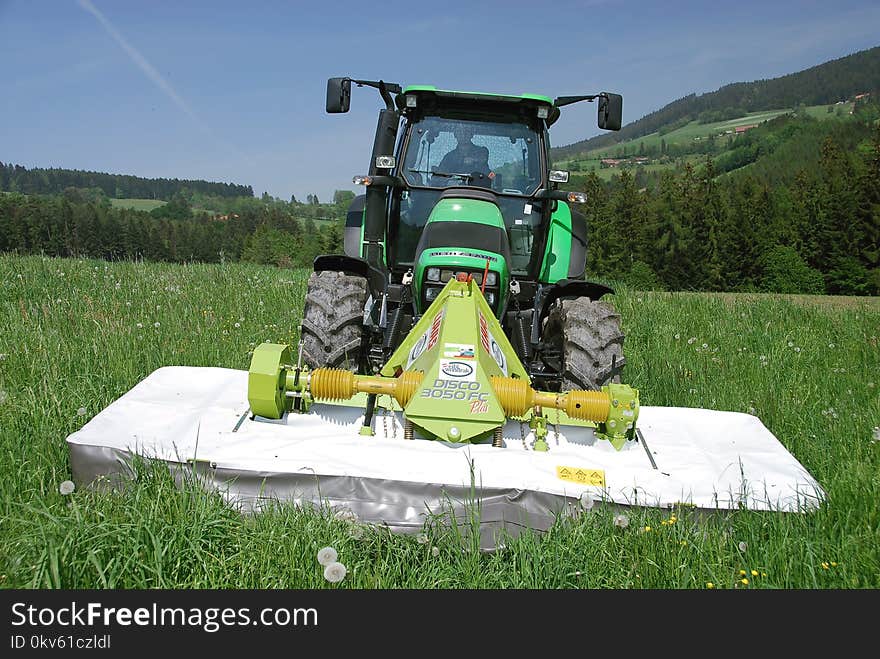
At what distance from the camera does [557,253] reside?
5.21m

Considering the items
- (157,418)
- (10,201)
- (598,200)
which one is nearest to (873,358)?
(157,418)

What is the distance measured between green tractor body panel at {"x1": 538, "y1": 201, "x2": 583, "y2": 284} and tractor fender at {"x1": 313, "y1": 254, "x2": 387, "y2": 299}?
1345mm

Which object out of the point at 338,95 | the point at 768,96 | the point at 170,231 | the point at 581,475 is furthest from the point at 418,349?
the point at 768,96

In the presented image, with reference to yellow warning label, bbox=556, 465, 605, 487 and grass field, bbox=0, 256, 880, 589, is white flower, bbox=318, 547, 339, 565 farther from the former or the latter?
yellow warning label, bbox=556, 465, 605, 487

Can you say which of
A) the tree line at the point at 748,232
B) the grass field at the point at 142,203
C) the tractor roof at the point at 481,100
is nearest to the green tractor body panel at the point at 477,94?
the tractor roof at the point at 481,100

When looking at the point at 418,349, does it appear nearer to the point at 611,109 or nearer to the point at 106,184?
the point at 611,109

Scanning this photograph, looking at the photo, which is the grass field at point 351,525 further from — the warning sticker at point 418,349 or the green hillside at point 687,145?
the green hillside at point 687,145

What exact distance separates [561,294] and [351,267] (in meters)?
1.47

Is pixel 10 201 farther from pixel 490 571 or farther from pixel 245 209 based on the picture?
pixel 245 209

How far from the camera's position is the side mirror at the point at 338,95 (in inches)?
174

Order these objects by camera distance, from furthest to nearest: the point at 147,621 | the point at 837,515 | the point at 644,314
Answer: the point at 644,314 < the point at 837,515 < the point at 147,621

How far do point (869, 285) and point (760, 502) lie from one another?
52662 mm

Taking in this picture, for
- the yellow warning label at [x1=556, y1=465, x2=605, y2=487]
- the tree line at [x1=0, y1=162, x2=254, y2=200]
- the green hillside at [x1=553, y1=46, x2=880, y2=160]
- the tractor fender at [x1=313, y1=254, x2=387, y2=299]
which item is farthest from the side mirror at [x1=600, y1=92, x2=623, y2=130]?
→ the green hillside at [x1=553, y1=46, x2=880, y2=160]

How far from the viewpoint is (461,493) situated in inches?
101
